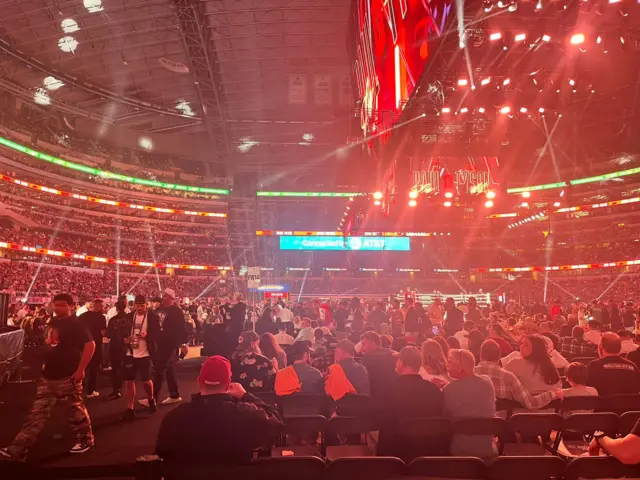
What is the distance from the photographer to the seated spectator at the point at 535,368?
4.86m

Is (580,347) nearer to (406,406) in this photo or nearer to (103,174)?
(406,406)

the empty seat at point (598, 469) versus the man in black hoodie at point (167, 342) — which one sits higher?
the man in black hoodie at point (167, 342)

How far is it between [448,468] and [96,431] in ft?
17.0

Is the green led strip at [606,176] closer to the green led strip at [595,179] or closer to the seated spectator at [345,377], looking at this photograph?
the green led strip at [595,179]

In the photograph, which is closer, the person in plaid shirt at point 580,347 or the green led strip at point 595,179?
the person in plaid shirt at point 580,347

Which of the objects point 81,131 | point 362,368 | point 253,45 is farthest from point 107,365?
point 81,131

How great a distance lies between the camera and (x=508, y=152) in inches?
487

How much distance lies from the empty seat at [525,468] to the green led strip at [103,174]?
34.4 metres

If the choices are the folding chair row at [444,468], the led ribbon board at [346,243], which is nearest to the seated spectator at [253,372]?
the folding chair row at [444,468]

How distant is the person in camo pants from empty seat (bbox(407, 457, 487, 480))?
385 centimetres

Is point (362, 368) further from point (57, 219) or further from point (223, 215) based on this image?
point (223, 215)

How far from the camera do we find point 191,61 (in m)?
21.4

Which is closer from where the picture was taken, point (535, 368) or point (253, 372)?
point (535, 368)

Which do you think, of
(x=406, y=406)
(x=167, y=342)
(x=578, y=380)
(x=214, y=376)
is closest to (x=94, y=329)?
(x=167, y=342)
